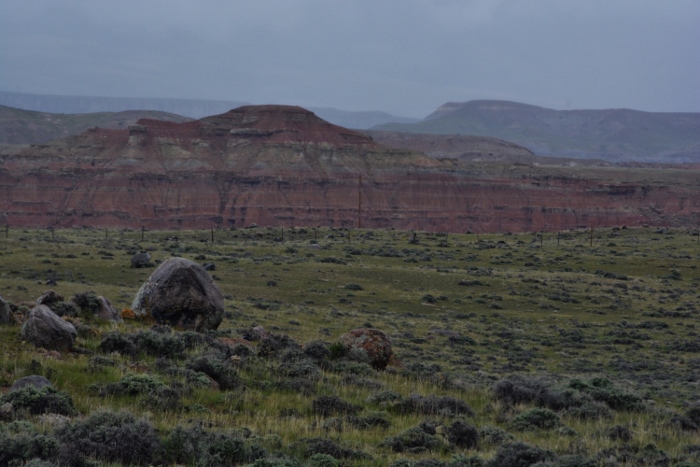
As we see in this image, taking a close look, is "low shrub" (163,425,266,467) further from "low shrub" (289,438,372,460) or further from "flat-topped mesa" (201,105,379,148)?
"flat-topped mesa" (201,105,379,148)

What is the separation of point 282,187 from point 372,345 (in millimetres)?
127822

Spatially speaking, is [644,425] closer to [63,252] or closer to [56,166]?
[63,252]

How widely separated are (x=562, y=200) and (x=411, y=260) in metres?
101

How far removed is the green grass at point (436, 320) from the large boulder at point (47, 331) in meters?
0.24

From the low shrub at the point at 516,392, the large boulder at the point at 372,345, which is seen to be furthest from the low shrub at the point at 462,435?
the large boulder at the point at 372,345

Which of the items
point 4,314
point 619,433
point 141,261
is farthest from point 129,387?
point 141,261

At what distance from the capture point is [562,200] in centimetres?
14475

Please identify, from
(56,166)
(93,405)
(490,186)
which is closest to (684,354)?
(93,405)

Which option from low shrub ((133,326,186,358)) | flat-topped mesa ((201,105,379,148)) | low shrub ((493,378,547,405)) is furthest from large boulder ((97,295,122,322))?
flat-topped mesa ((201,105,379,148))

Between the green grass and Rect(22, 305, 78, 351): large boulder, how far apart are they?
24cm

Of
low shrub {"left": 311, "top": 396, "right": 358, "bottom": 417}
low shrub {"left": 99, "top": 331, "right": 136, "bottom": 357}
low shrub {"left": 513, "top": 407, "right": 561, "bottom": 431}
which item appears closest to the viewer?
low shrub {"left": 311, "top": 396, "right": 358, "bottom": 417}

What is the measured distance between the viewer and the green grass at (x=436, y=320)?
10039 mm

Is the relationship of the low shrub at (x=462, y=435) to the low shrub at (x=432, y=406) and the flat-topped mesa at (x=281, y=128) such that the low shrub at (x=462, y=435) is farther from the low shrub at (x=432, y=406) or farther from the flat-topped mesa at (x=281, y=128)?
the flat-topped mesa at (x=281, y=128)

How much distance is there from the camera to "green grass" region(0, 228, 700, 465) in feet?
32.9
